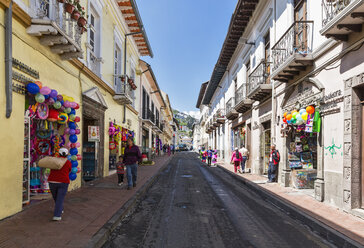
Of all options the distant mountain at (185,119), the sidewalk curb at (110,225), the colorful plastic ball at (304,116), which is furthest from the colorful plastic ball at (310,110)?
the distant mountain at (185,119)

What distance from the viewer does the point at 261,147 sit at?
44.0 feet

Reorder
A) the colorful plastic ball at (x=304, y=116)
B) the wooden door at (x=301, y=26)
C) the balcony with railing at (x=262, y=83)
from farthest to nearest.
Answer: the balcony with railing at (x=262, y=83)
the wooden door at (x=301, y=26)
the colorful plastic ball at (x=304, y=116)

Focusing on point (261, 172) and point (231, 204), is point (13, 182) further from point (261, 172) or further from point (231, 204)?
point (261, 172)

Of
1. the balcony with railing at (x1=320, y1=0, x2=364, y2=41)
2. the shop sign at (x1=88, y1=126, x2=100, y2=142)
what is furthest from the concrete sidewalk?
the balcony with railing at (x1=320, y1=0, x2=364, y2=41)

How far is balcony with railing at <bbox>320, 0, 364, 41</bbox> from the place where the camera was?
5.16 metres

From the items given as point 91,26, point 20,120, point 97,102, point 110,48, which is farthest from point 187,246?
point 110,48

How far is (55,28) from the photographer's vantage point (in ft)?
18.7

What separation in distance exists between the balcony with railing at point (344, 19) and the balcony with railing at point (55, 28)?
6006 millimetres

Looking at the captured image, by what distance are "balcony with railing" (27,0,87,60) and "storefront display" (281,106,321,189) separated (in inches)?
266

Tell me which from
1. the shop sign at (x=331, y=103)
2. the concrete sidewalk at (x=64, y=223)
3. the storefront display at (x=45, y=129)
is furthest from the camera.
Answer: the shop sign at (x=331, y=103)

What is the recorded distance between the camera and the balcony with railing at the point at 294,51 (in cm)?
791

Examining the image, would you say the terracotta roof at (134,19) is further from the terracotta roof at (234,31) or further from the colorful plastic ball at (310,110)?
the colorful plastic ball at (310,110)

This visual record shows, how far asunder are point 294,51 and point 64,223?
7.80 meters

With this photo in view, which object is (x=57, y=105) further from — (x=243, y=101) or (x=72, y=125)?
(x=243, y=101)
